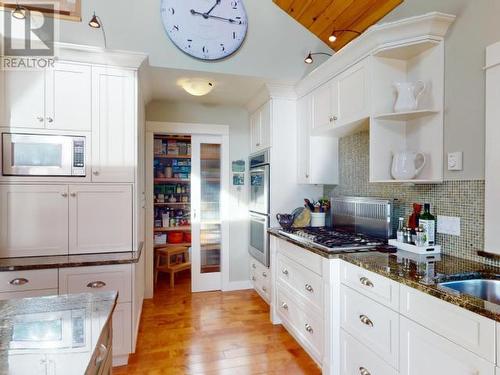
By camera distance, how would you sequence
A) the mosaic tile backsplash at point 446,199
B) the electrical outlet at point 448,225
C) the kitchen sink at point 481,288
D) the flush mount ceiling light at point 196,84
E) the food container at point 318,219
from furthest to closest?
the food container at point 318,219 → the flush mount ceiling light at point 196,84 → the electrical outlet at point 448,225 → the mosaic tile backsplash at point 446,199 → the kitchen sink at point 481,288

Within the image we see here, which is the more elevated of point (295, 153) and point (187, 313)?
point (295, 153)

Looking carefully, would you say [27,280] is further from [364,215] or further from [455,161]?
[455,161]

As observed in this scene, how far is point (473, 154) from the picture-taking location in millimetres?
1771

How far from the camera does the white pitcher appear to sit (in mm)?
1984

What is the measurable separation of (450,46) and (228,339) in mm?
2817

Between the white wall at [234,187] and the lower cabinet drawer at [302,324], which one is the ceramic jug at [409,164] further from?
the white wall at [234,187]

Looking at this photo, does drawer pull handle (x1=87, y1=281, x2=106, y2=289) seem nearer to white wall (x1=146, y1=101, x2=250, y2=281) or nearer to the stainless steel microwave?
the stainless steel microwave

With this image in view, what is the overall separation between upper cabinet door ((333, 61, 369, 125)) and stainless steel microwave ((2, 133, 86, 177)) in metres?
2.12

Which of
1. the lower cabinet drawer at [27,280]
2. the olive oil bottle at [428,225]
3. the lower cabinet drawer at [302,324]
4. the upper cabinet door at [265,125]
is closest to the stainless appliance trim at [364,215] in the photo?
the olive oil bottle at [428,225]

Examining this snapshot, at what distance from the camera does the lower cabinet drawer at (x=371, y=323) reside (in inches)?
60.5

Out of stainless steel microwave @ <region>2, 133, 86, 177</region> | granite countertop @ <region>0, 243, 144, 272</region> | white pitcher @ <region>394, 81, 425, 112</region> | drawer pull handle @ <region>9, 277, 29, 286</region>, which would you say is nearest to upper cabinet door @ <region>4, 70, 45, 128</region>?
stainless steel microwave @ <region>2, 133, 86, 177</region>

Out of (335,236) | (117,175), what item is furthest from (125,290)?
(335,236)

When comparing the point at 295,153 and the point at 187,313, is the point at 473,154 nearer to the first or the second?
the point at 295,153

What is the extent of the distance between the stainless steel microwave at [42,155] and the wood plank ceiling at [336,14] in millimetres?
2331
